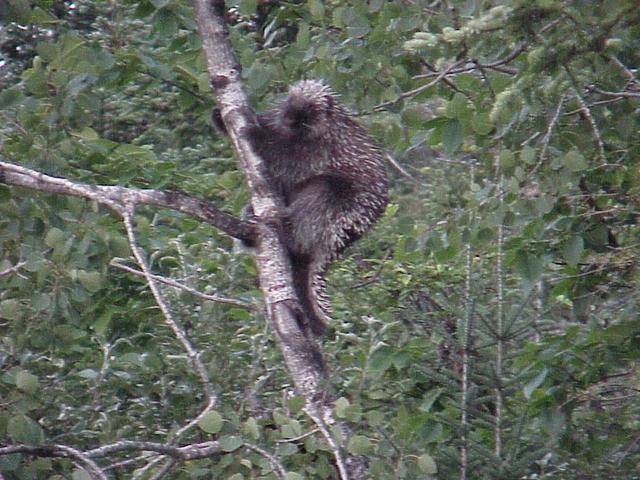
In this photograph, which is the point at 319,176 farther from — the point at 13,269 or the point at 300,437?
the point at 300,437

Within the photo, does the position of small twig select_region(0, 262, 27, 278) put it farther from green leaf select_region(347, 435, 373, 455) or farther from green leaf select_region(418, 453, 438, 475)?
green leaf select_region(418, 453, 438, 475)

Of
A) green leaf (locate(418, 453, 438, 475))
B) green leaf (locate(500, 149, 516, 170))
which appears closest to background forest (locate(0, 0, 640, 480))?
green leaf (locate(500, 149, 516, 170))

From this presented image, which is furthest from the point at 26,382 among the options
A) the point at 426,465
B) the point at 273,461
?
the point at 426,465

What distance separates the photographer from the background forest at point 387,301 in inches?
124

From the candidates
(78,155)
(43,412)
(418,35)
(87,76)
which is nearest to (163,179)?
(78,155)

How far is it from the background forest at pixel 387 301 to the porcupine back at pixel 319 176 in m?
0.14

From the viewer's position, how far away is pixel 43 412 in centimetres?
377

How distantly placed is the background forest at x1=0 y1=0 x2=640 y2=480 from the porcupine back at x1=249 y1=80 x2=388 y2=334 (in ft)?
0.46

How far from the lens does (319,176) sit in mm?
4383

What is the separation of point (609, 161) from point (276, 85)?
1.58 meters

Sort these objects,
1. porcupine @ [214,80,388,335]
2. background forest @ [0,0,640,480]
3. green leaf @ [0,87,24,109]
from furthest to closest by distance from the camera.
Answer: porcupine @ [214,80,388,335] → green leaf @ [0,87,24,109] → background forest @ [0,0,640,480]

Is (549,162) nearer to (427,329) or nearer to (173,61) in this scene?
(427,329)

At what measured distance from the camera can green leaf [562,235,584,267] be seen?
3.71m

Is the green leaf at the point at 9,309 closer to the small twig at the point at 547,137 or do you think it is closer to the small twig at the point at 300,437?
the small twig at the point at 300,437
